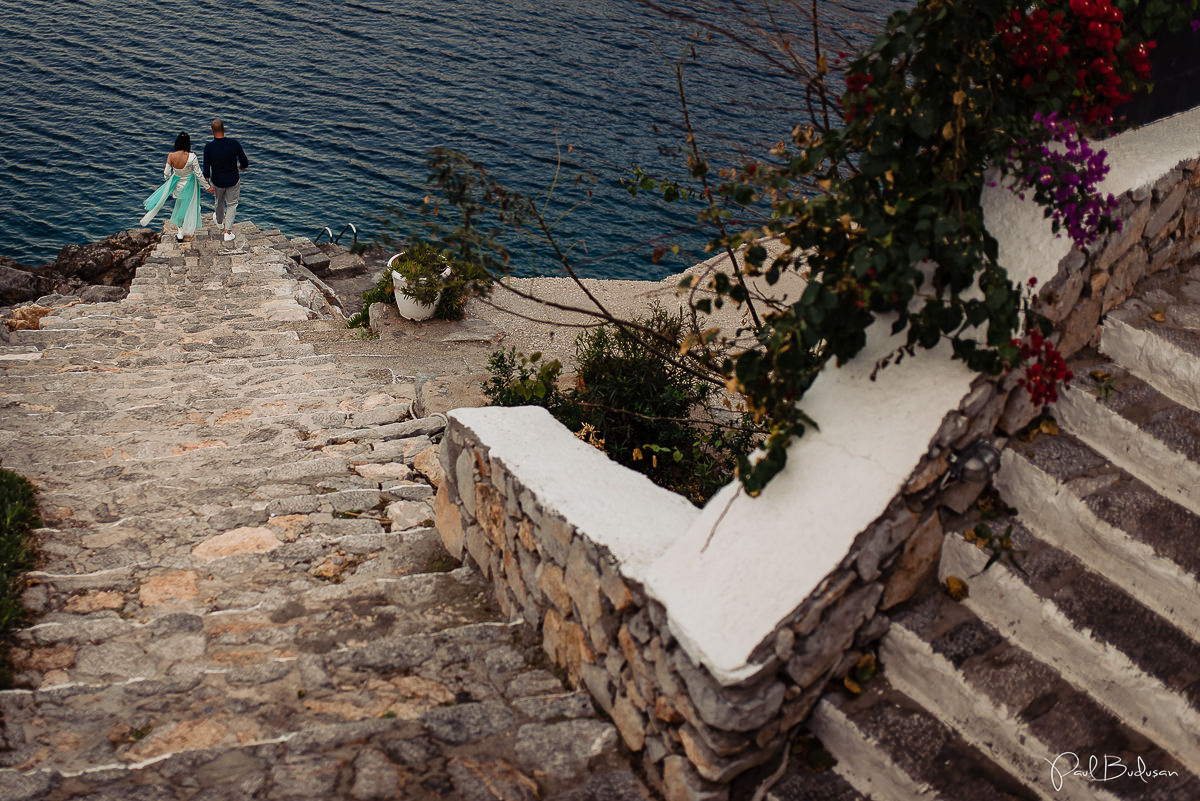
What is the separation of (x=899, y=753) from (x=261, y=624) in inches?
111

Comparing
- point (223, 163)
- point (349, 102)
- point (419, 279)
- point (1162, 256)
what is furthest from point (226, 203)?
point (349, 102)

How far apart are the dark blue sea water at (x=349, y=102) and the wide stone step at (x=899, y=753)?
17.1 metres

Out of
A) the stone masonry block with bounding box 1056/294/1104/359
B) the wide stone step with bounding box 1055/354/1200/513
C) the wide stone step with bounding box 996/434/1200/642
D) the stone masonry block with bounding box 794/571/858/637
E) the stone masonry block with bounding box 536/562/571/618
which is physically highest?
the stone masonry block with bounding box 1056/294/1104/359

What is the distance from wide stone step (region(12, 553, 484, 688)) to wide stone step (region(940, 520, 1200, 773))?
86.9 inches

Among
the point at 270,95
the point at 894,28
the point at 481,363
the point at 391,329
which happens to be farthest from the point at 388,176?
the point at 894,28

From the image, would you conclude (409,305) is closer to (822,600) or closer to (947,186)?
(947,186)

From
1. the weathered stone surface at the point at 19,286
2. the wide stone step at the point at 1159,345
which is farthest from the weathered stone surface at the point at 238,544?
the weathered stone surface at the point at 19,286

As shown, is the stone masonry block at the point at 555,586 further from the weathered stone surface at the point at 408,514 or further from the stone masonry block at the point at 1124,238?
the stone masonry block at the point at 1124,238

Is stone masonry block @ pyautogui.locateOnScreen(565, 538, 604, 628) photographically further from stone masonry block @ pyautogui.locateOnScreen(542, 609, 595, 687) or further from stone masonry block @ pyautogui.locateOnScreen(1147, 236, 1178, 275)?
stone masonry block @ pyautogui.locateOnScreen(1147, 236, 1178, 275)

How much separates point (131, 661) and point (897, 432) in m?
3.22

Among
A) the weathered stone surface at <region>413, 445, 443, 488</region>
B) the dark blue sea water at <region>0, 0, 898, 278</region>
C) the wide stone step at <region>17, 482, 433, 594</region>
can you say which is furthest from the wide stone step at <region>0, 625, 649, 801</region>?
the dark blue sea water at <region>0, 0, 898, 278</region>

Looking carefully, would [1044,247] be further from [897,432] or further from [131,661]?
[131,661]

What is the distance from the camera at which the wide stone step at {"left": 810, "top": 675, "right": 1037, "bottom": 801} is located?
2.78 meters

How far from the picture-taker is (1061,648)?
2988mm
